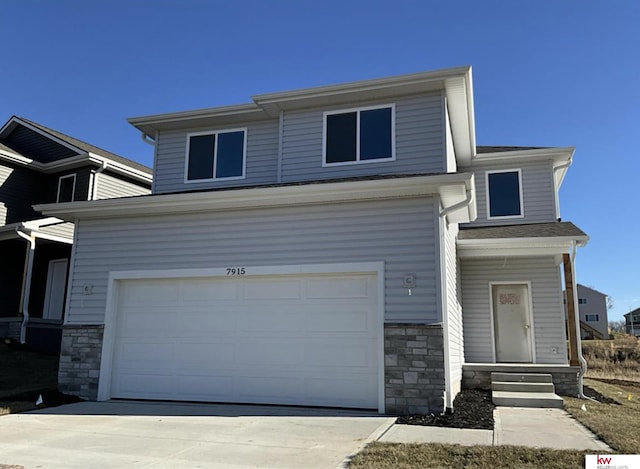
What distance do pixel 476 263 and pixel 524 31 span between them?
5440 millimetres

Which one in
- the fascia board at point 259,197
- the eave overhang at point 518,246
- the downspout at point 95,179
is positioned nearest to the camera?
the fascia board at point 259,197

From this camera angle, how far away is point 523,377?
10.4m

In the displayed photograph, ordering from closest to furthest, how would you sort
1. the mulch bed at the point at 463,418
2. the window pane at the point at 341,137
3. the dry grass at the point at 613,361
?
the mulch bed at the point at 463,418 < the window pane at the point at 341,137 < the dry grass at the point at 613,361

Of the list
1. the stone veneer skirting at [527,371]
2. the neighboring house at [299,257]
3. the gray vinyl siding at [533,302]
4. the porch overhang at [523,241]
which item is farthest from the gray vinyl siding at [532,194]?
the stone veneer skirting at [527,371]

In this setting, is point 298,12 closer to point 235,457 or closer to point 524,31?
point 524,31

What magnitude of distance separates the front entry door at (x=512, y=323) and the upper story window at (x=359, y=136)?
517 cm

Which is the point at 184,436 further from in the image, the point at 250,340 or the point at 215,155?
the point at 215,155

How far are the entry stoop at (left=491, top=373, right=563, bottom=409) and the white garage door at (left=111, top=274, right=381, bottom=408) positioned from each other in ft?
9.65

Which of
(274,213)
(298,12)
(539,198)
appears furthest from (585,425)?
(298,12)

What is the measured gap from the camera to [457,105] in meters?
10.4

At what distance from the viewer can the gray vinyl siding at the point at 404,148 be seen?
9727 mm

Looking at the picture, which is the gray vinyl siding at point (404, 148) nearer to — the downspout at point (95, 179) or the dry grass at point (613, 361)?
the downspout at point (95, 179)

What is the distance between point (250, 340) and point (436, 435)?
12.0 feet

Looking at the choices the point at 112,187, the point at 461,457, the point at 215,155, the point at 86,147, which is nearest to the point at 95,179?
the point at 112,187
